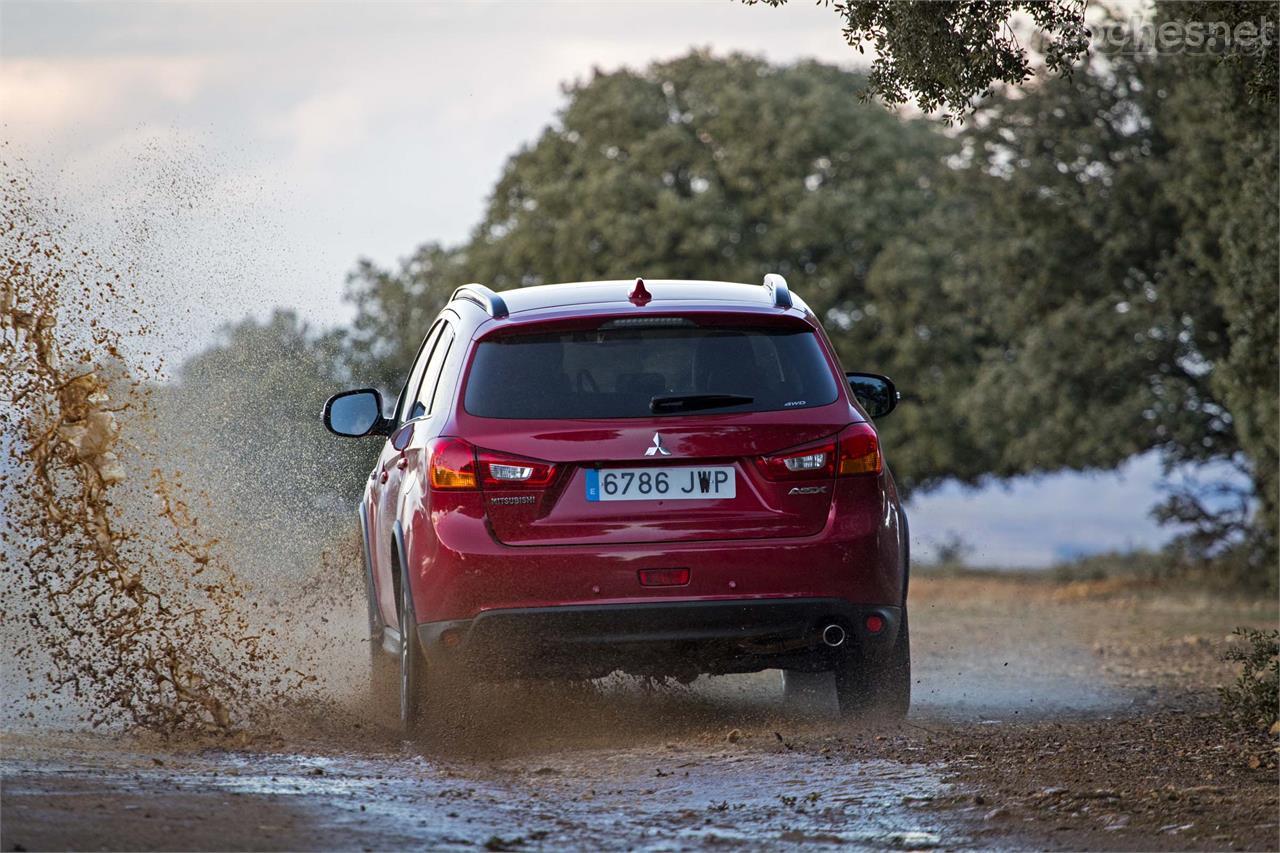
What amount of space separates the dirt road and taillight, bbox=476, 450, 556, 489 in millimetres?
1071

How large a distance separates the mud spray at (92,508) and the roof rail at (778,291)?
2.84 metres

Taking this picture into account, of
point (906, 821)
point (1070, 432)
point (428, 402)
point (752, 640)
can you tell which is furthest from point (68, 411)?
point (1070, 432)

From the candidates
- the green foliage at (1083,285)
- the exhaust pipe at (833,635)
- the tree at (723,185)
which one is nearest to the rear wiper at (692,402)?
the exhaust pipe at (833,635)

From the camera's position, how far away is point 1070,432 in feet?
83.0

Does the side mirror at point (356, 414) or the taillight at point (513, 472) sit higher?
the side mirror at point (356, 414)

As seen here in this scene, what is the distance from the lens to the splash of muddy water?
8.20 m

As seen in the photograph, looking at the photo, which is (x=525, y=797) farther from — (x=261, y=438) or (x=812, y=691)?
(x=261, y=438)

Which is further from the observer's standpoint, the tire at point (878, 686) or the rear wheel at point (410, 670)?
the tire at point (878, 686)

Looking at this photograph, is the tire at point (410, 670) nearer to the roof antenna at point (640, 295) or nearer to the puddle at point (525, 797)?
the puddle at point (525, 797)

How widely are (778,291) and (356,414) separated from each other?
2355 mm

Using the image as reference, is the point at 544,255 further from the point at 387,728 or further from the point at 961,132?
the point at 387,728

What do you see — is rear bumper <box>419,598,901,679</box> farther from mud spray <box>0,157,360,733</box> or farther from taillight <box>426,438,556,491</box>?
mud spray <box>0,157,360,733</box>

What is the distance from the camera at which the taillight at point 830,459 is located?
7352 mm

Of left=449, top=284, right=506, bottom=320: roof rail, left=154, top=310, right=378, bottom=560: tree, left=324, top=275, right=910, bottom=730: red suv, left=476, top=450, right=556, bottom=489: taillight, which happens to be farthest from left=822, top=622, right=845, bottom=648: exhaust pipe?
left=154, top=310, right=378, bottom=560: tree
